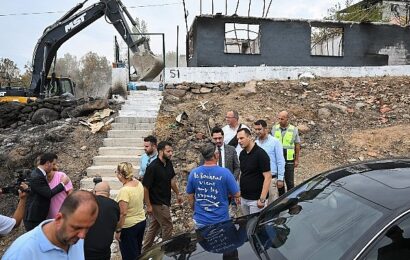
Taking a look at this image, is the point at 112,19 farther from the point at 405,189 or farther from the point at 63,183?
the point at 405,189

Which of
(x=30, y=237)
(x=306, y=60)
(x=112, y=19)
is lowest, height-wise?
(x=30, y=237)

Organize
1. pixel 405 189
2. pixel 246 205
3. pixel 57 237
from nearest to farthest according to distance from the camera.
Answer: pixel 57 237 → pixel 405 189 → pixel 246 205

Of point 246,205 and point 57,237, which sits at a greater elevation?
point 57,237

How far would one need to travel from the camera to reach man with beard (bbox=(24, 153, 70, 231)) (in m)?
3.94

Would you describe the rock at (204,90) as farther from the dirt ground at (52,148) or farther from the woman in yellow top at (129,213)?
the woman in yellow top at (129,213)

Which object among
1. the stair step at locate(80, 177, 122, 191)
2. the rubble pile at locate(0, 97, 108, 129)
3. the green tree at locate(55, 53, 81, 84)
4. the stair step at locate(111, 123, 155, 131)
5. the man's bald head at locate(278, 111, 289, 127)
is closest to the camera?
the man's bald head at locate(278, 111, 289, 127)

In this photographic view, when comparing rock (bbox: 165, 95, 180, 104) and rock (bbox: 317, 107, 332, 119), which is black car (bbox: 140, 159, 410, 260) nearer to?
rock (bbox: 317, 107, 332, 119)

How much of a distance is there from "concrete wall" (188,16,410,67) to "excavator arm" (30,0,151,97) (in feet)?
8.36

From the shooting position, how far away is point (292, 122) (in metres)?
9.45

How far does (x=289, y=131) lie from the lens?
5852 mm

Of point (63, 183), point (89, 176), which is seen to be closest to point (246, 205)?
point (63, 183)

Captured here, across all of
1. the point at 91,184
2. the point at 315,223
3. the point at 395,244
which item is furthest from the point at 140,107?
the point at 395,244

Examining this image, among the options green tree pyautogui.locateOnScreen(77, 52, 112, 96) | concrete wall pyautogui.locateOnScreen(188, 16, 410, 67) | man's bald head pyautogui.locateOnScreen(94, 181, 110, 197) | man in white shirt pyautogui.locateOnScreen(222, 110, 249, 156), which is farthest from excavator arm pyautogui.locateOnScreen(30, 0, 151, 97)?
green tree pyautogui.locateOnScreen(77, 52, 112, 96)

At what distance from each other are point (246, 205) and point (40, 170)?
2.49 m
